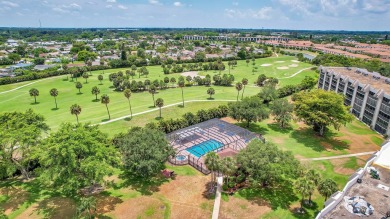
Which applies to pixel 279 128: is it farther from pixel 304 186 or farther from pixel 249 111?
pixel 304 186

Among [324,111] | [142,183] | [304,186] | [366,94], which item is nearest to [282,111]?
[324,111]

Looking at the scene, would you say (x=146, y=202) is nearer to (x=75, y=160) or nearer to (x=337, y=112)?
(x=75, y=160)

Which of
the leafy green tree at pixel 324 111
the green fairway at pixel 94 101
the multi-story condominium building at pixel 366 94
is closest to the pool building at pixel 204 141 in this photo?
the leafy green tree at pixel 324 111

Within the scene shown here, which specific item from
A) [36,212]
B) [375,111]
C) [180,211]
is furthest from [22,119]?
[375,111]

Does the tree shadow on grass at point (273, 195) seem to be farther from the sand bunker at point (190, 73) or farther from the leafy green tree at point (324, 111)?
the sand bunker at point (190, 73)

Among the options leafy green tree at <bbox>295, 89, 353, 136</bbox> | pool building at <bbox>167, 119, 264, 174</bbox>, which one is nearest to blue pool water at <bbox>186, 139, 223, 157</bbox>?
pool building at <bbox>167, 119, 264, 174</bbox>

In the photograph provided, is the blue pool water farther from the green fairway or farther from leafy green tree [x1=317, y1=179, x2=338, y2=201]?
leafy green tree [x1=317, y1=179, x2=338, y2=201]
